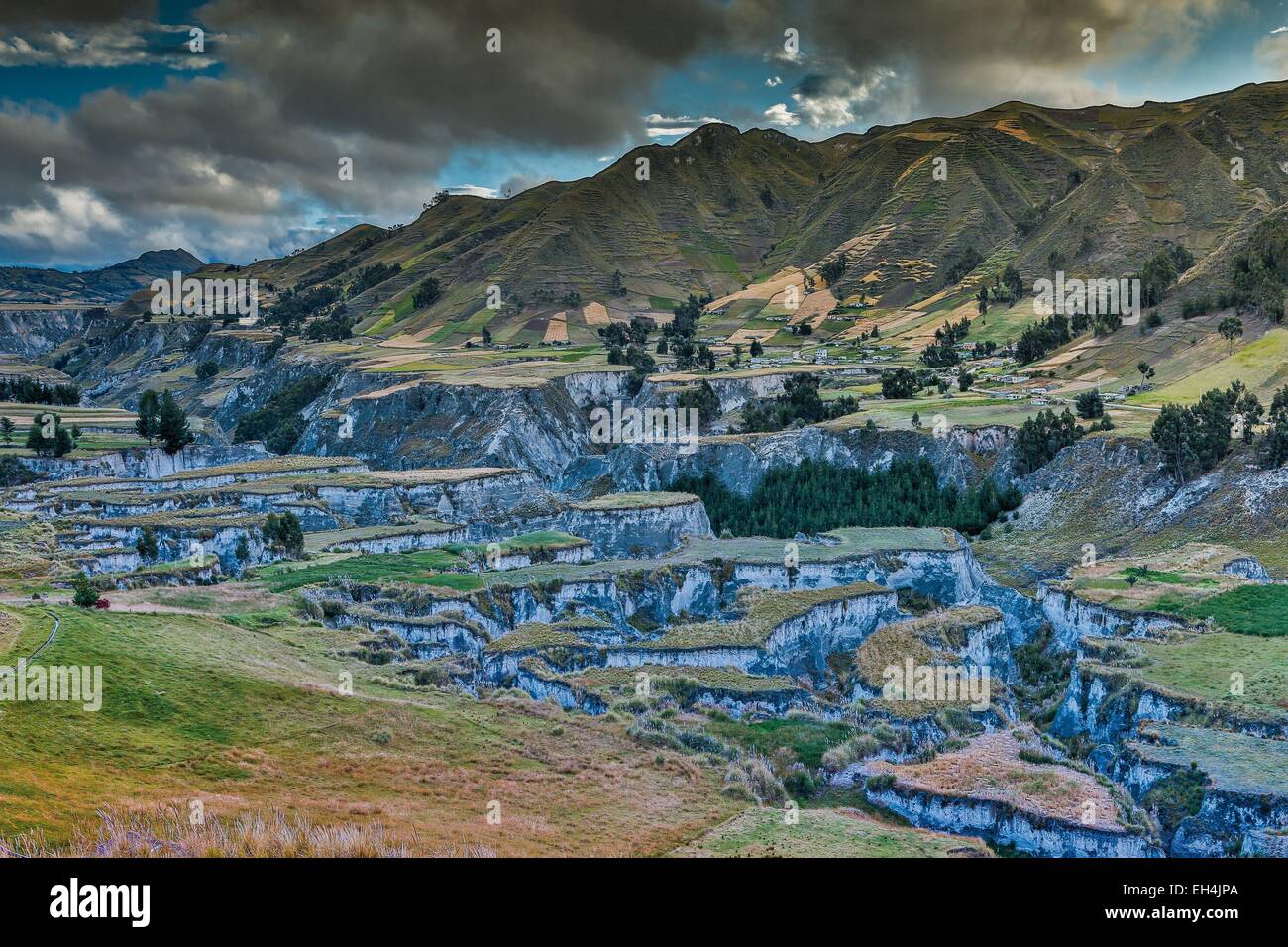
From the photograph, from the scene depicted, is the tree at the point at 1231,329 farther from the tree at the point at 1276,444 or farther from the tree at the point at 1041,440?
the tree at the point at 1276,444

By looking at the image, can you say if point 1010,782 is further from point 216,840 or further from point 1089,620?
point 1089,620

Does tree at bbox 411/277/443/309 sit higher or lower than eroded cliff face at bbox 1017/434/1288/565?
higher

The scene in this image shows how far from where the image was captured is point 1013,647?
47781 mm

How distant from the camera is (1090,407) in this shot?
7744 centimetres

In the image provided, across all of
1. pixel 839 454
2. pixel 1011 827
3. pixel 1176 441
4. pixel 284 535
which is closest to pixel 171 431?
→ pixel 284 535

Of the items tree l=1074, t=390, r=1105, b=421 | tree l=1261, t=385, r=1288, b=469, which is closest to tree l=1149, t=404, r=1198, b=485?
tree l=1261, t=385, r=1288, b=469

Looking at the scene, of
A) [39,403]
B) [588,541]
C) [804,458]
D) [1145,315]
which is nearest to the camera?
[588,541]

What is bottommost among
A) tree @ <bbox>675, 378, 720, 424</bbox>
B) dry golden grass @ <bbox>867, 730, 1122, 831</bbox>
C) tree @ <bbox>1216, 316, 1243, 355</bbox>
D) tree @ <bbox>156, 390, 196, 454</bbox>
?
dry golden grass @ <bbox>867, 730, 1122, 831</bbox>

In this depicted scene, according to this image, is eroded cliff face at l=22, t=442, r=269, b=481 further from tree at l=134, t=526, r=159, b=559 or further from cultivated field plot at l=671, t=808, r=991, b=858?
cultivated field plot at l=671, t=808, r=991, b=858

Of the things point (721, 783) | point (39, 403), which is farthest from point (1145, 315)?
point (39, 403)

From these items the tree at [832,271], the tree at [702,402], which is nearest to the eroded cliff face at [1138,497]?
the tree at [702,402]

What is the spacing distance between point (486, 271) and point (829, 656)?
159608mm

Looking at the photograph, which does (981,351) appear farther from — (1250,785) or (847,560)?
(1250,785)

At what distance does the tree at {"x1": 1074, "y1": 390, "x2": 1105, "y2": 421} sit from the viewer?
77188 mm
